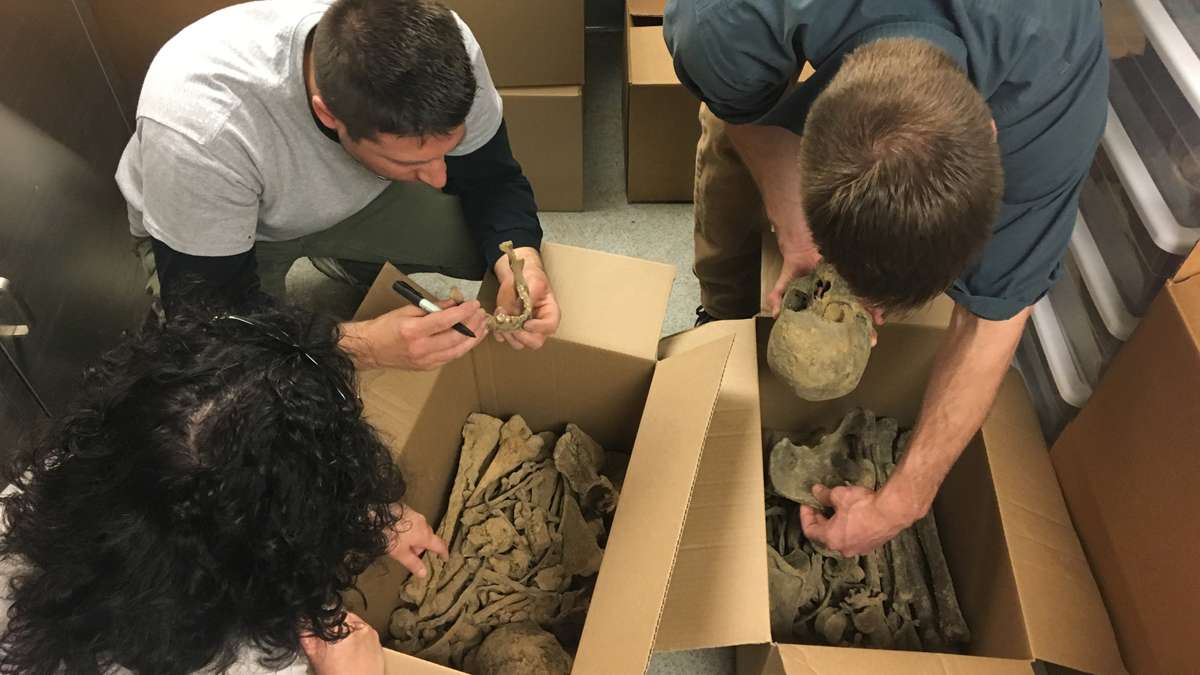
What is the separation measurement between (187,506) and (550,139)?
131 centimetres

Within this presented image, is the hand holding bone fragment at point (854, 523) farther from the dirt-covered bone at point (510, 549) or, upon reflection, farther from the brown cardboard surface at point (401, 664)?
the brown cardboard surface at point (401, 664)

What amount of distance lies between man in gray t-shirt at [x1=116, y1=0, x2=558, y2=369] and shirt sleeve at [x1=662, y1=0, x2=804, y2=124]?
0.86 feet

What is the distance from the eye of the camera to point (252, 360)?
664 millimetres

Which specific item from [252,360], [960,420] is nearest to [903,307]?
[960,420]

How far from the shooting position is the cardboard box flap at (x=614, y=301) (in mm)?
1090

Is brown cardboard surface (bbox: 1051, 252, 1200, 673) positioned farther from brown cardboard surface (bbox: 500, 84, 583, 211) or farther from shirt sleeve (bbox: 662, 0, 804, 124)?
brown cardboard surface (bbox: 500, 84, 583, 211)

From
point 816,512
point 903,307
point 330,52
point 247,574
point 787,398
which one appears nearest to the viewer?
point 247,574

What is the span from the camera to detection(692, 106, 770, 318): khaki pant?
49.6 inches

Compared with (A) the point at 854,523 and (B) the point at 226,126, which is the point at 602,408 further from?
(B) the point at 226,126

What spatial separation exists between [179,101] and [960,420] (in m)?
1.03

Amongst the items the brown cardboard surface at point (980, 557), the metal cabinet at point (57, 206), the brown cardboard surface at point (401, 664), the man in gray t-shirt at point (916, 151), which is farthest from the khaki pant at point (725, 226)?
the metal cabinet at point (57, 206)

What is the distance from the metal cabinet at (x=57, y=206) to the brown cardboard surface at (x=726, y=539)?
3.17 ft

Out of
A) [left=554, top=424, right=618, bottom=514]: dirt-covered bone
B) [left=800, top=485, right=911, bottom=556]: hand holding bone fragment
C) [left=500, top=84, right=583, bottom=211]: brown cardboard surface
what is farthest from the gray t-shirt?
[left=800, top=485, right=911, bottom=556]: hand holding bone fragment

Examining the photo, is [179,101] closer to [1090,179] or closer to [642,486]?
[642,486]
